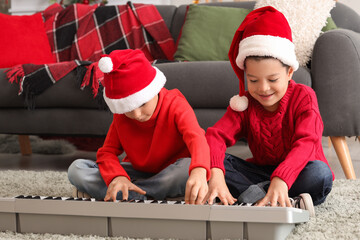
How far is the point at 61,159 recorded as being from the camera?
222cm

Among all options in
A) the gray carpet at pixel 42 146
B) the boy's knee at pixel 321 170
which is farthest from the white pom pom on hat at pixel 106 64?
the gray carpet at pixel 42 146

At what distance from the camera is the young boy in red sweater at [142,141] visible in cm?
101

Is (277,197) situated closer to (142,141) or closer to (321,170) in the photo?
(321,170)

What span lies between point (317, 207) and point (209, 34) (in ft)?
4.20

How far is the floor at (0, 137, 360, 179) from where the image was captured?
6.40 ft

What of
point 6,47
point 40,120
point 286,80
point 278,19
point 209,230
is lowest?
point 40,120

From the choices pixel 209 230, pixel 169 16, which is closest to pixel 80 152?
pixel 169 16

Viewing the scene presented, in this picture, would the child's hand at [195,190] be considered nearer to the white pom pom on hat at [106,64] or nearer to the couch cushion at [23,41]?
the white pom pom on hat at [106,64]

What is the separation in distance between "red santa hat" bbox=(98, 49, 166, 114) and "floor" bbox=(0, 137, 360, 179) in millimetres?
982

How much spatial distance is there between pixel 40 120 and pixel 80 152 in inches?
25.1

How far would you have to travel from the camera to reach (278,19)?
109cm

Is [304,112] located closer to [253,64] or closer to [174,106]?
[253,64]

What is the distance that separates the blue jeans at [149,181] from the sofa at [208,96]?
0.59 m

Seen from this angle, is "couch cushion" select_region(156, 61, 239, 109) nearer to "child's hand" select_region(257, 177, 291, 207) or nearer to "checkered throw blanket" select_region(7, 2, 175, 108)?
"checkered throw blanket" select_region(7, 2, 175, 108)
